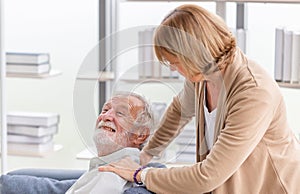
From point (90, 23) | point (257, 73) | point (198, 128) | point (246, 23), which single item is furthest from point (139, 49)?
point (90, 23)

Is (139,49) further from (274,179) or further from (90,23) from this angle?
(90,23)

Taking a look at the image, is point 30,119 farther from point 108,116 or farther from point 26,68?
point 108,116

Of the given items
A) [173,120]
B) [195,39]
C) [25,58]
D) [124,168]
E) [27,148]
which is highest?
[195,39]

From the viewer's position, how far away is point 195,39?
184 centimetres

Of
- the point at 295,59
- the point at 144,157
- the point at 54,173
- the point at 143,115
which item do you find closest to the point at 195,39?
the point at 143,115

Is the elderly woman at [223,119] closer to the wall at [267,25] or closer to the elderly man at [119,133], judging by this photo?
the elderly man at [119,133]

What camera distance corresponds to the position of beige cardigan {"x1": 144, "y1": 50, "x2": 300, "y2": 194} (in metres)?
1.87

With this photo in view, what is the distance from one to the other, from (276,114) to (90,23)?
2180 mm

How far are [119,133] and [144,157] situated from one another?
0.38 feet

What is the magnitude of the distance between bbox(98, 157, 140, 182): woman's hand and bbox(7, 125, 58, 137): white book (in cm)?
164

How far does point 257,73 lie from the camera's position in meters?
1.92

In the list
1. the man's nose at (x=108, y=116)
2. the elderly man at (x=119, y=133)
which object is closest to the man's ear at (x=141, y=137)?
the elderly man at (x=119, y=133)

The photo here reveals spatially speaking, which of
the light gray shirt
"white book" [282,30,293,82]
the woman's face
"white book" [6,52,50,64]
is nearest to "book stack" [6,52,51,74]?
"white book" [6,52,50,64]

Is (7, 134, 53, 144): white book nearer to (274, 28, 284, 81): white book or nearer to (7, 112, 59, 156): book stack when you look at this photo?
(7, 112, 59, 156): book stack
